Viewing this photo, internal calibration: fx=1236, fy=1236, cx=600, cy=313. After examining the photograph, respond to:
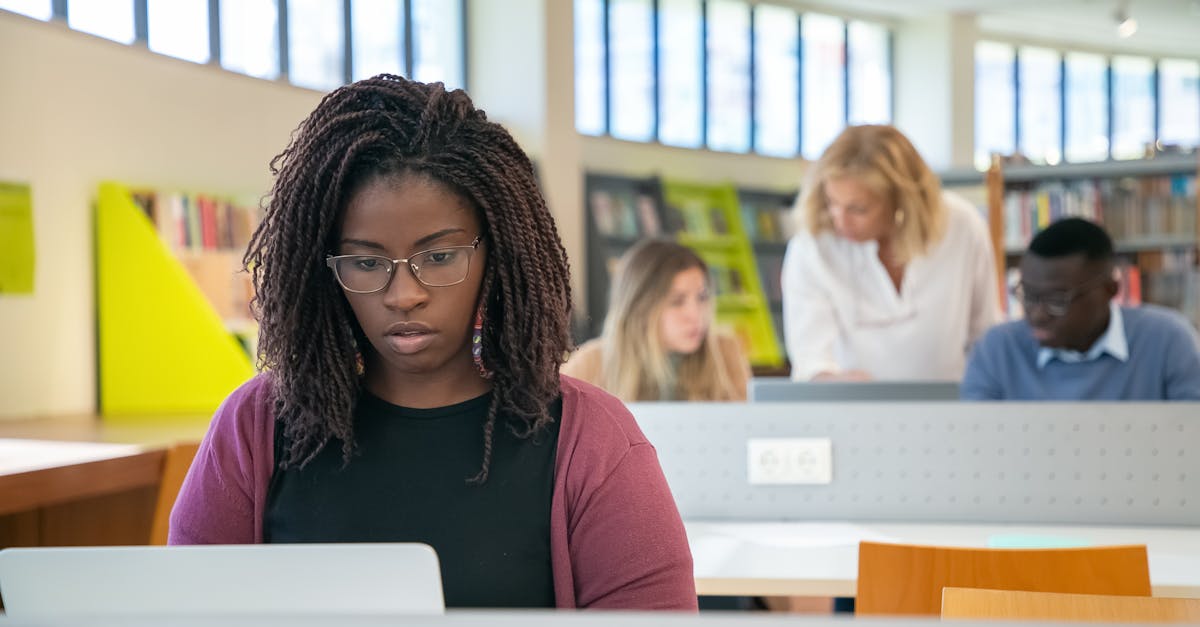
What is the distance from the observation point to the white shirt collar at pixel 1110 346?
9.02 feet

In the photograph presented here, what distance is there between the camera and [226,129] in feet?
17.2

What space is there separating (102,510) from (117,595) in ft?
8.52

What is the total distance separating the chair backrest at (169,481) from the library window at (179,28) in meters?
2.54

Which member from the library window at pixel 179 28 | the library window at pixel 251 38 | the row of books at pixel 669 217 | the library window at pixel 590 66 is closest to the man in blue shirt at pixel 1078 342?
the library window at pixel 179 28

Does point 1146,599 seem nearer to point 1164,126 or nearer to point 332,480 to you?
point 332,480

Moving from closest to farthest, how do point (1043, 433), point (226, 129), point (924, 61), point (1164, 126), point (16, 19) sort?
point (1043, 433)
point (16, 19)
point (226, 129)
point (924, 61)
point (1164, 126)

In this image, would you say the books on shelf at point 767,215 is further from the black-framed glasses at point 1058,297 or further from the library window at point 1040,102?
the black-framed glasses at point 1058,297

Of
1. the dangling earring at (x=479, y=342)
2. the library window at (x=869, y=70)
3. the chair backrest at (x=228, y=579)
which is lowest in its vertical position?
the chair backrest at (x=228, y=579)

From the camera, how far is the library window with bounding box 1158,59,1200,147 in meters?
11.7

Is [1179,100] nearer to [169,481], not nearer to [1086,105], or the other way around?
[1086,105]

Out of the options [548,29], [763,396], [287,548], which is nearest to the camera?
[287,548]

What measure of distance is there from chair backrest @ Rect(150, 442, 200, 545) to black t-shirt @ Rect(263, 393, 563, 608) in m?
1.73

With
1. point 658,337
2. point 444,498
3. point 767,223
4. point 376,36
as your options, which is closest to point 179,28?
point 376,36

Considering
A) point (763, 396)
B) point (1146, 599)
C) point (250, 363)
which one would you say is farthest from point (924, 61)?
point (1146, 599)
